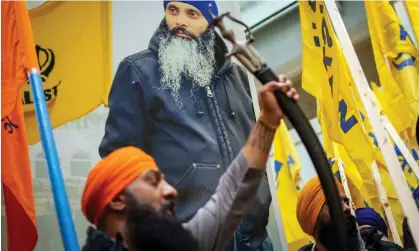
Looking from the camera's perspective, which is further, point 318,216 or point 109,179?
point 318,216

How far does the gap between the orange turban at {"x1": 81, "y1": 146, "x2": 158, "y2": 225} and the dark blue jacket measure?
0.96 feet

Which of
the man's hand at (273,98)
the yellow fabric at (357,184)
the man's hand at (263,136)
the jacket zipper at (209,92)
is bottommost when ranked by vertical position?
the yellow fabric at (357,184)

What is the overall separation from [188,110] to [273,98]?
0.60 metres

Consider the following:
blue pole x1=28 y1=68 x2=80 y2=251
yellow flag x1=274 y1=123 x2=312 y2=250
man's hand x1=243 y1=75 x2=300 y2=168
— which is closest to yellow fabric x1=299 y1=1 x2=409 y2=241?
yellow flag x1=274 y1=123 x2=312 y2=250

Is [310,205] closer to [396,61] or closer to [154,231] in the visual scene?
[154,231]

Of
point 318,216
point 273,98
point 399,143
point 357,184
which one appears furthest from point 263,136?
point 357,184

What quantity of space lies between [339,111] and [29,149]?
1152 mm

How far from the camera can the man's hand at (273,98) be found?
114 cm

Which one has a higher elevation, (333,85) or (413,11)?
(413,11)

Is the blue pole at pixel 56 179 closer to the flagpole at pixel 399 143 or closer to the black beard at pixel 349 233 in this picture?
the black beard at pixel 349 233

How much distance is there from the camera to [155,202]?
4.23 ft

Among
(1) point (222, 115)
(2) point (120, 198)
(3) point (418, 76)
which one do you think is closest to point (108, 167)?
(2) point (120, 198)

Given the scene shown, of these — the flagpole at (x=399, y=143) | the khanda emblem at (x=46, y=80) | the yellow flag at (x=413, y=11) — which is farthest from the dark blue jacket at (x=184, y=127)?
the yellow flag at (x=413, y=11)

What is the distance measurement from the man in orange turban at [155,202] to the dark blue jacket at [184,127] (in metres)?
0.28
